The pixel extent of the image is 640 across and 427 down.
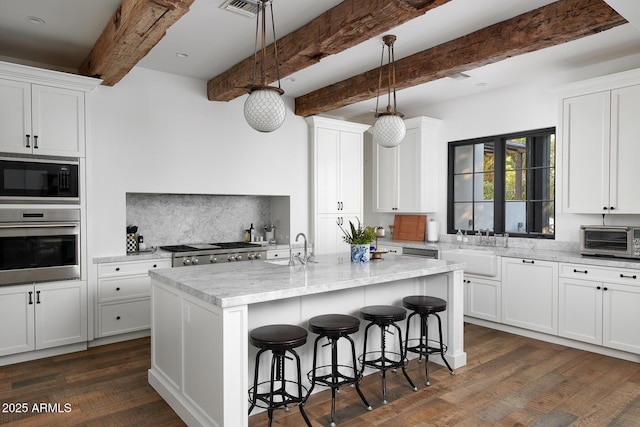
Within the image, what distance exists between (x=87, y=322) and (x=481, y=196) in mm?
4896

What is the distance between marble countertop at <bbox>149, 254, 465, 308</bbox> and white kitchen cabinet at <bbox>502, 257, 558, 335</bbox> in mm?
1243

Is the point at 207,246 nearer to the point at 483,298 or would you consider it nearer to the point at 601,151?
the point at 483,298

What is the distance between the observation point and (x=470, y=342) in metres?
4.38

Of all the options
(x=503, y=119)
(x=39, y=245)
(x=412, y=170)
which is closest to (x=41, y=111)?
(x=39, y=245)

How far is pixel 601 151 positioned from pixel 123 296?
4.99 meters

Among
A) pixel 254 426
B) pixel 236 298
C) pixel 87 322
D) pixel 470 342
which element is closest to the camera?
pixel 236 298

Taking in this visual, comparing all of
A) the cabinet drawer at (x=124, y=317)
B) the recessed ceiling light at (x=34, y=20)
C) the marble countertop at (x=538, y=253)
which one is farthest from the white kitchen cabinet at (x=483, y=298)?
the recessed ceiling light at (x=34, y=20)

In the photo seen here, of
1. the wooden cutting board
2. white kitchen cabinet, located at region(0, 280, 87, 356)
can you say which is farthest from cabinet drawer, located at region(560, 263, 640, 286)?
white kitchen cabinet, located at region(0, 280, 87, 356)

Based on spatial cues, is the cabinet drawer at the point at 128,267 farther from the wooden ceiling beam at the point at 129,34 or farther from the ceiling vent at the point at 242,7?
the ceiling vent at the point at 242,7

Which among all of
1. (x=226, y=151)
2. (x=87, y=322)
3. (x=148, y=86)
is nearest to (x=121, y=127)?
(x=148, y=86)

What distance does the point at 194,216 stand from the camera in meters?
5.30

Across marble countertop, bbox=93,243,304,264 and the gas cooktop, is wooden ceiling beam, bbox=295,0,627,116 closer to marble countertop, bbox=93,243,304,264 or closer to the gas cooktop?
the gas cooktop

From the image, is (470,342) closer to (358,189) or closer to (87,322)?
(358,189)

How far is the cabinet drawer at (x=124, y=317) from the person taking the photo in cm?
419
